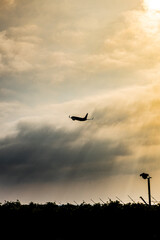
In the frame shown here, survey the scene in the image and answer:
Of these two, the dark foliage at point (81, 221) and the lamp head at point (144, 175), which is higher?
the lamp head at point (144, 175)

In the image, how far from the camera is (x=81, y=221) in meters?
35.5

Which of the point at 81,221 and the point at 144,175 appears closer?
the point at 81,221

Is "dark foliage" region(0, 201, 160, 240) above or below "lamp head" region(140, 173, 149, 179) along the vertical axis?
below

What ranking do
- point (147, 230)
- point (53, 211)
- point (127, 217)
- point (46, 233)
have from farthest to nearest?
1. point (53, 211)
2. point (46, 233)
3. point (127, 217)
4. point (147, 230)

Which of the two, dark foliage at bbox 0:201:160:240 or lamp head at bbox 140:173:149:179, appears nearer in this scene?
Answer: dark foliage at bbox 0:201:160:240

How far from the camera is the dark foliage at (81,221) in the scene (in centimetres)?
3181

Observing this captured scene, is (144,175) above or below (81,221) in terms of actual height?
above

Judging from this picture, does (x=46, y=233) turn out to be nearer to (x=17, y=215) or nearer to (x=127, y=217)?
(x=17, y=215)

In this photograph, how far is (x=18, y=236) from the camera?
37281 mm

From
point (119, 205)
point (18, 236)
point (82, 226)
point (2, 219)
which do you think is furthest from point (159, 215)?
point (2, 219)

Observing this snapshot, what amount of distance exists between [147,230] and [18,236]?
14.1 meters

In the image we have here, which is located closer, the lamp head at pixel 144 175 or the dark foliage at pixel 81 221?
the dark foliage at pixel 81 221

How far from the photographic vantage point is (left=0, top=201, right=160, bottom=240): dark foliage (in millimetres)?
31812

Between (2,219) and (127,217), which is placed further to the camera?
(2,219)
